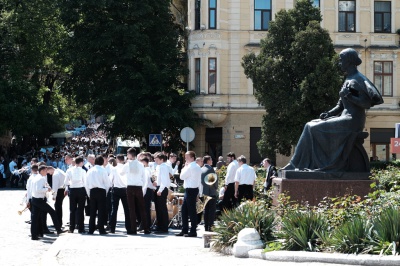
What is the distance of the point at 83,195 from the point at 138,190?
138 cm

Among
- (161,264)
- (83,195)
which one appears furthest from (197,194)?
(161,264)

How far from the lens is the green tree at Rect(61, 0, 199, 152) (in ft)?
152

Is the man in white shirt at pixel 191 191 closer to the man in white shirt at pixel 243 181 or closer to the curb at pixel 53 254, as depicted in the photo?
the man in white shirt at pixel 243 181

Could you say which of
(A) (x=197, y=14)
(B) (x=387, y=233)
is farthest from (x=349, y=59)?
(A) (x=197, y=14)

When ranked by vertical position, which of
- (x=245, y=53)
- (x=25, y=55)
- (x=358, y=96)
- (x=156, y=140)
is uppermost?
(x=25, y=55)

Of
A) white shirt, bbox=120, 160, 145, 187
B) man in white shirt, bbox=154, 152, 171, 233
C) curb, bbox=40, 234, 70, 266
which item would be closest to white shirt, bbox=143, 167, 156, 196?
man in white shirt, bbox=154, 152, 171, 233

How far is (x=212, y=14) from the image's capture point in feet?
163

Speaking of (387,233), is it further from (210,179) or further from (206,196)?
(210,179)

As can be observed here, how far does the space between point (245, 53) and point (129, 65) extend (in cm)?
674

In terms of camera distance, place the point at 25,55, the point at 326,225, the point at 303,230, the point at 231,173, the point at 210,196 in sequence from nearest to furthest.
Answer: the point at 303,230
the point at 326,225
the point at 210,196
the point at 231,173
the point at 25,55

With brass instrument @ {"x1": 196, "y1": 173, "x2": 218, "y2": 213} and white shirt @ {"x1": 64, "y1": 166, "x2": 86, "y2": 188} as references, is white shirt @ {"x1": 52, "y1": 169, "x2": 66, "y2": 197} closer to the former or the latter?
white shirt @ {"x1": 64, "y1": 166, "x2": 86, "y2": 188}

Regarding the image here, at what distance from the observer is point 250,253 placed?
14680 mm

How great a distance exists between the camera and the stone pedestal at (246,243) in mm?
14906

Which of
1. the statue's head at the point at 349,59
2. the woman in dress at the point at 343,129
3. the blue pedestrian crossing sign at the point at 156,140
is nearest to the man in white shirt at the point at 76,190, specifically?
the woman in dress at the point at 343,129
